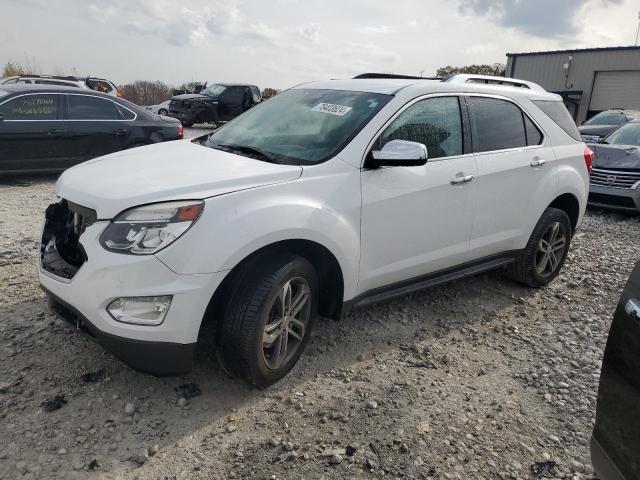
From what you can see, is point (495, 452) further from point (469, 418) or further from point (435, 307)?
point (435, 307)

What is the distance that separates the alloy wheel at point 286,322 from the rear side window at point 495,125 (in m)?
1.85

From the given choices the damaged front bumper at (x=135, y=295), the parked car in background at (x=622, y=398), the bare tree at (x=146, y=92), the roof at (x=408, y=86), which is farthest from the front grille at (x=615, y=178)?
the bare tree at (x=146, y=92)

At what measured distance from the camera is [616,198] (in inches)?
328

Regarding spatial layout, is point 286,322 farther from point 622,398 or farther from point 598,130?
point 598,130

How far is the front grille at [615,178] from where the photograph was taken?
823cm

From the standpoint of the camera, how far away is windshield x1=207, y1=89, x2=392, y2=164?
3231mm

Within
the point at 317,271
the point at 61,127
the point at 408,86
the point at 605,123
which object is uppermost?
the point at 408,86

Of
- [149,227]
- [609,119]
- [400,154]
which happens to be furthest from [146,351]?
[609,119]

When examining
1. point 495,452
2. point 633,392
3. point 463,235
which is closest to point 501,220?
point 463,235

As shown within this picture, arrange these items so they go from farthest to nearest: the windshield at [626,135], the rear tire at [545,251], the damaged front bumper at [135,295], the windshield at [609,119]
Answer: the windshield at [609,119]
the windshield at [626,135]
the rear tire at [545,251]
the damaged front bumper at [135,295]

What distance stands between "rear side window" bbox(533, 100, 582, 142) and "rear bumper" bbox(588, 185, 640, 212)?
407 centimetres

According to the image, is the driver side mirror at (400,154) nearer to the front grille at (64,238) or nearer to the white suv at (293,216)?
the white suv at (293,216)

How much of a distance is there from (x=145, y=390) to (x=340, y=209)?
4.99 feet

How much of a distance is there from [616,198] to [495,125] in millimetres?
5411
